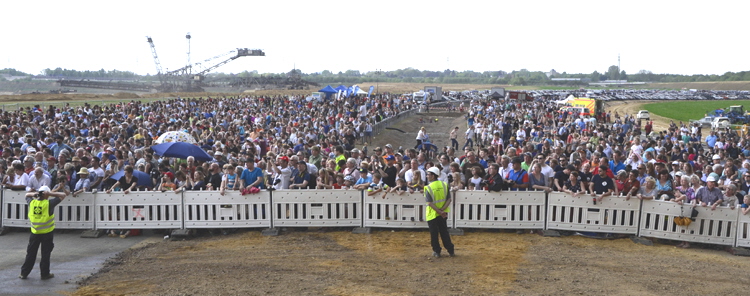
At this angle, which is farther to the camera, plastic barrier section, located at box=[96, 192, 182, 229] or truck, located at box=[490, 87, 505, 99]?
truck, located at box=[490, 87, 505, 99]

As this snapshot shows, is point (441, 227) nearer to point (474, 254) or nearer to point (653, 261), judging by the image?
point (474, 254)

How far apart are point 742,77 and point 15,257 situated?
20012cm

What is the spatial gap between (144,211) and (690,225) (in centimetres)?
926

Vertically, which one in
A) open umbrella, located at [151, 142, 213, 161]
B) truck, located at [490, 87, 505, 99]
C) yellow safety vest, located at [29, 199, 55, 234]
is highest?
truck, located at [490, 87, 505, 99]

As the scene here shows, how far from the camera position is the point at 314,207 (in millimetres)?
10820

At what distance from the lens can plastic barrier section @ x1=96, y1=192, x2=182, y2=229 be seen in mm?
10812

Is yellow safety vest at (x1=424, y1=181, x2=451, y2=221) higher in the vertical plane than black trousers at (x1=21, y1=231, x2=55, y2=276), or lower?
higher

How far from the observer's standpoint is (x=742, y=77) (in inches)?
6890

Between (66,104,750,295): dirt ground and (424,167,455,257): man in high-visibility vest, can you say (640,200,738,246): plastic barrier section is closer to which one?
(66,104,750,295): dirt ground

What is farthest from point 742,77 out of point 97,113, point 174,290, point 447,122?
point 174,290

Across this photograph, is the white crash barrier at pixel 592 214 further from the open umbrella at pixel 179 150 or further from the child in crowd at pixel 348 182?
the open umbrella at pixel 179 150

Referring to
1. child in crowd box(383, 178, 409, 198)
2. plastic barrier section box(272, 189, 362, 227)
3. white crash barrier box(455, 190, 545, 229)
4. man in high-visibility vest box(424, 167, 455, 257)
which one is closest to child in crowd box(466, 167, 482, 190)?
white crash barrier box(455, 190, 545, 229)

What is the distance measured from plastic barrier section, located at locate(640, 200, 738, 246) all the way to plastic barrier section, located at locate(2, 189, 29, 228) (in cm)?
1075

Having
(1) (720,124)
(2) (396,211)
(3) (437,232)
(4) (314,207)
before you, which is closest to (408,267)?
(3) (437,232)
